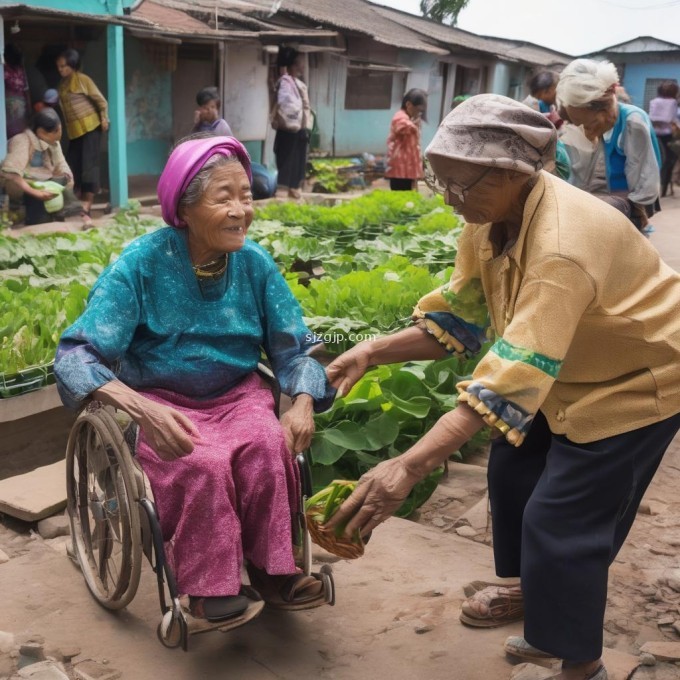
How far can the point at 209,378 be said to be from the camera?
9.34 feet

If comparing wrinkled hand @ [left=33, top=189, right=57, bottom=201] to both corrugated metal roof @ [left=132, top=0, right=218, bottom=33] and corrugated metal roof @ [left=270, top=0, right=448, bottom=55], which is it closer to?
corrugated metal roof @ [left=132, top=0, right=218, bottom=33]

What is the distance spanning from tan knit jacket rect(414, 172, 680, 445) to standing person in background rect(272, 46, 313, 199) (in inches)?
423

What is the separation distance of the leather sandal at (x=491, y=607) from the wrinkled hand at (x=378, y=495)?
733 millimetres

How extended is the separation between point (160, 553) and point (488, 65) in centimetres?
2420

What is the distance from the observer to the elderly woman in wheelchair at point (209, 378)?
8.24 ft

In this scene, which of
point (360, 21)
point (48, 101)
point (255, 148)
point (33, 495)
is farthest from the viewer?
point (360, 21)

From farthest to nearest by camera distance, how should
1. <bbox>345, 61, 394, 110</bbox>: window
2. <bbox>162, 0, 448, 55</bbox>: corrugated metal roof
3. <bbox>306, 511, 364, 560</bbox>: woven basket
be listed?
<bbox>345, 61, 394, 110</bbox>: window
<bbox>162, 0, 448, 55</bbox>: corrugated metal roof
<bbox>306, 511, 364, 560</bbox>: woven basket

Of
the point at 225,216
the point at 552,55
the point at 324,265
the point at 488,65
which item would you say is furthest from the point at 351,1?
the point at 225,216

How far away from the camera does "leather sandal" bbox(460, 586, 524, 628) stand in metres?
2.82

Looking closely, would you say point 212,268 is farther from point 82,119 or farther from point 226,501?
point 82,119

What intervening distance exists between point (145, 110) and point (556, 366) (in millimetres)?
12990

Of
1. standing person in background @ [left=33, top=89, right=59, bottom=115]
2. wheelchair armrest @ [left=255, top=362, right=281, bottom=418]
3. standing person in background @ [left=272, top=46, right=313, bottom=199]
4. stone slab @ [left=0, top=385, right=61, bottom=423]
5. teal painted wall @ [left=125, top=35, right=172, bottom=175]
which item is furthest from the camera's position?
teal painted wall @ [left=125, top=35, right=172, bottom=175]

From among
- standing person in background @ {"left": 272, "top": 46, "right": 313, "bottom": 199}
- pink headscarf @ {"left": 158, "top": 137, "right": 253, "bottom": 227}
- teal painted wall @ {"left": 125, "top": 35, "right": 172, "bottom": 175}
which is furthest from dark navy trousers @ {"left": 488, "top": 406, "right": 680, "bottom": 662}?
teal painted wall @ {"left": 125, "top": 35, "right": 172, "bottom": 175}

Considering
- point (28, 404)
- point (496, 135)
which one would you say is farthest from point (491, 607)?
point (28, 404)
